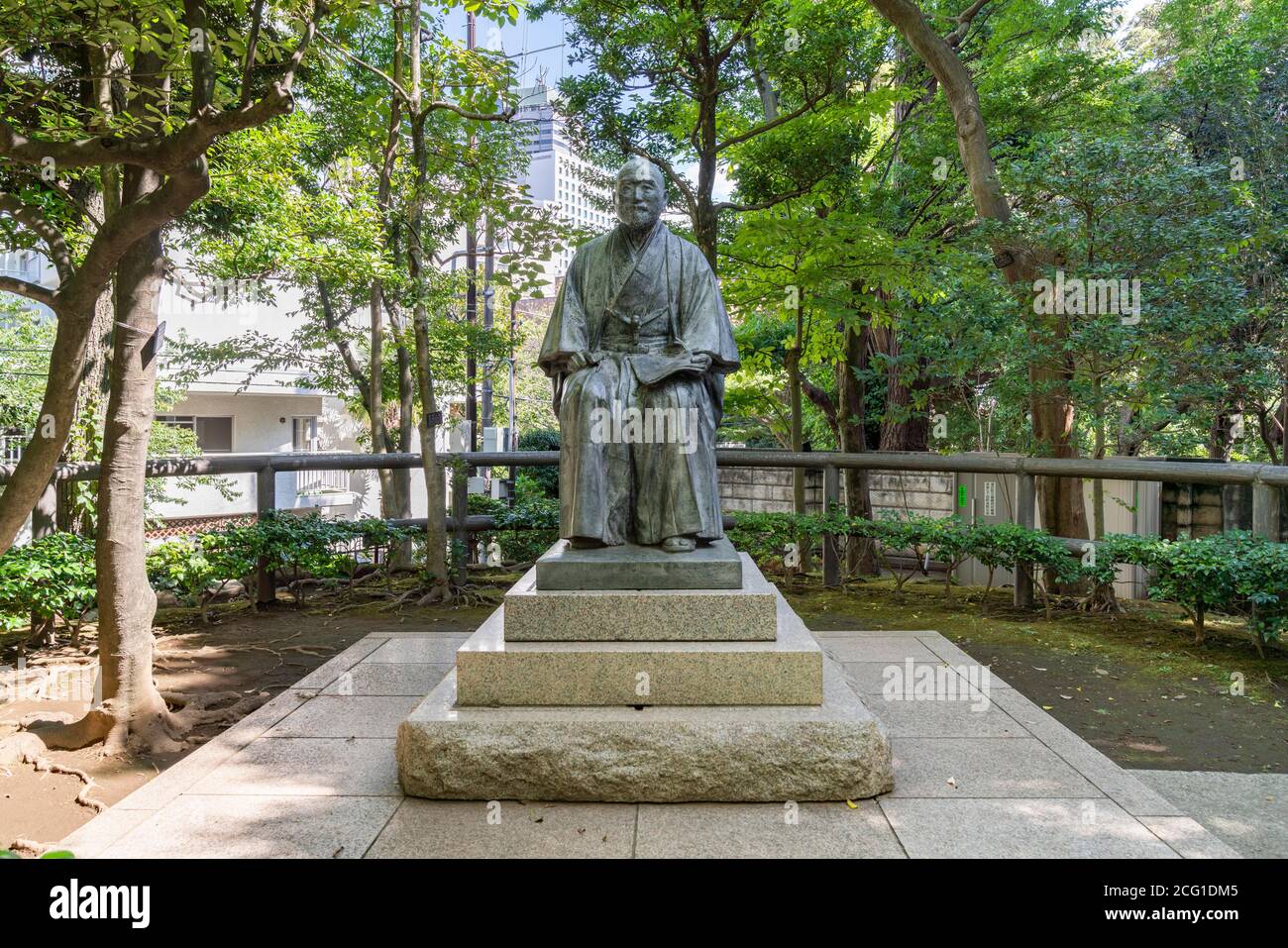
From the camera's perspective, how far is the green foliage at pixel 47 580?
4.93 meters

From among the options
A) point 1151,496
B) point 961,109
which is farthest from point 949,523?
point 961,109

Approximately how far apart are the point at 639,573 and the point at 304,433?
1624 centimetres

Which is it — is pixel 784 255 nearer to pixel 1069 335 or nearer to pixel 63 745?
pixel 1069 335

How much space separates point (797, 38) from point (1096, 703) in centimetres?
568

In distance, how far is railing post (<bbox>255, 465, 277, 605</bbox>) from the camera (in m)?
7.03

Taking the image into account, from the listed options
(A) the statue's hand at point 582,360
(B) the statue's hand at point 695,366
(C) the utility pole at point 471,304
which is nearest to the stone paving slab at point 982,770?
(B) the statue's hand at point 695,366

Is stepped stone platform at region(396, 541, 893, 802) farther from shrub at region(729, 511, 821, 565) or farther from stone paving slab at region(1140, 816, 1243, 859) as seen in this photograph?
shrub at region(729, 511, 821, 565)

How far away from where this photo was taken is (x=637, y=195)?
3959 mm

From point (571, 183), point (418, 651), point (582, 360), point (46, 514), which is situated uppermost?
point (571, 183)

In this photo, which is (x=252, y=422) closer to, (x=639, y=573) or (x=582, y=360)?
(x=582, y=360)

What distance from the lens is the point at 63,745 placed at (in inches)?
160

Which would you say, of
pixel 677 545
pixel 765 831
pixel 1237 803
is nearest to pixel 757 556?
pixel 677 545

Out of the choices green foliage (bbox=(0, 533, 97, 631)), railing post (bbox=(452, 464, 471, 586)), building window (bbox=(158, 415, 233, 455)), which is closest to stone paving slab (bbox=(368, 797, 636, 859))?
green foliage (bbox=(0, 533, 97, 631))

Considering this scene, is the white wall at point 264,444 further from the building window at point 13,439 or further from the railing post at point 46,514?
the railing post at point 46,514
